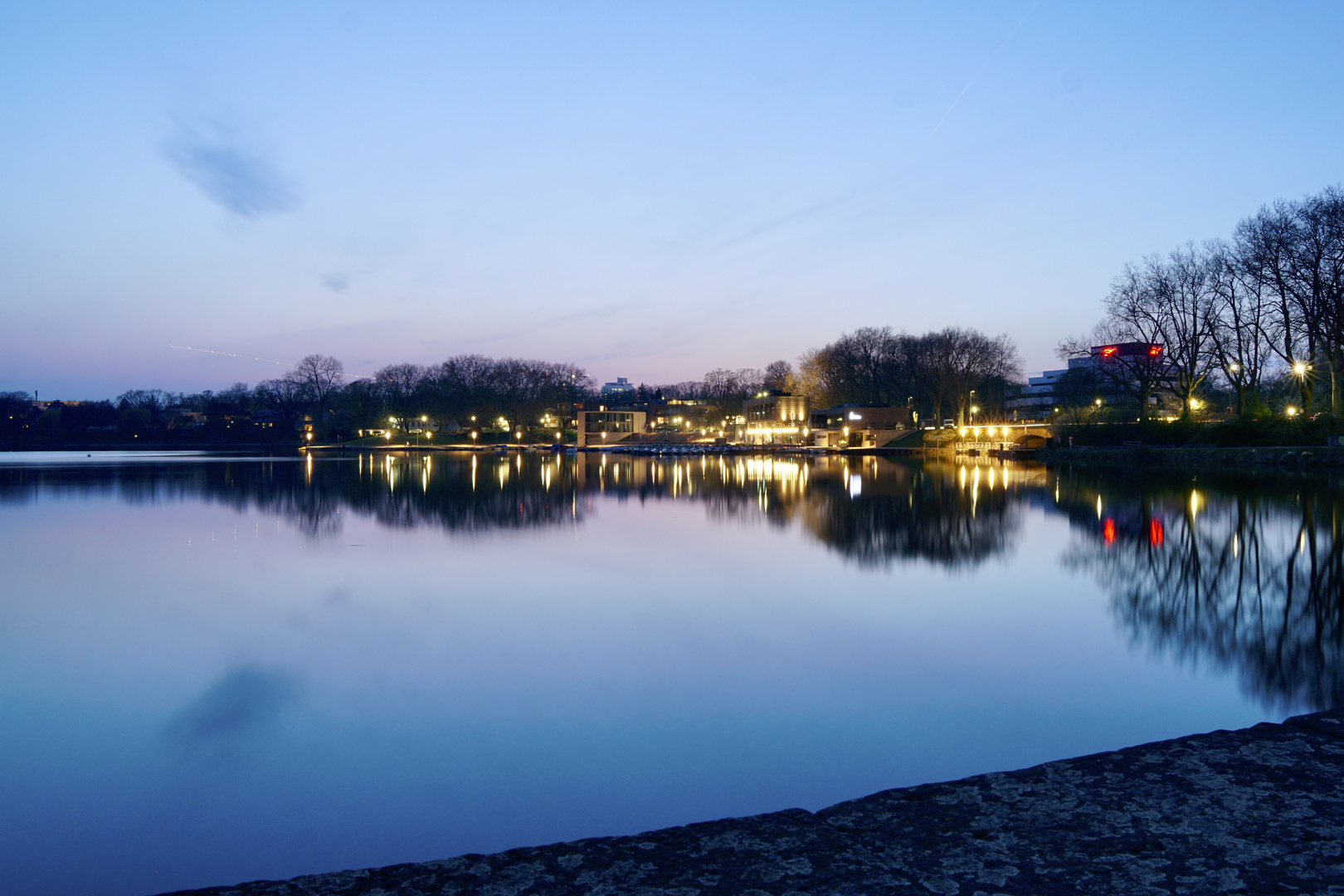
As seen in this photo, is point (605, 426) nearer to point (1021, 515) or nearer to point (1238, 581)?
point (1021, 515)

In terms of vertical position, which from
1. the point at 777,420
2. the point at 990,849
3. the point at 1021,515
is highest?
the point at 777,420

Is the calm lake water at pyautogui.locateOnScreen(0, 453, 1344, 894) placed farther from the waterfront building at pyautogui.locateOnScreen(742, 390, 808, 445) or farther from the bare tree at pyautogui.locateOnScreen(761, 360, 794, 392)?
the bare tree at pyautogui.locateOnScreen(761, 360, 794, 392)

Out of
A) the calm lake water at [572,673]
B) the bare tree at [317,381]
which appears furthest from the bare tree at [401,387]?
the calm lake water at [572,673]

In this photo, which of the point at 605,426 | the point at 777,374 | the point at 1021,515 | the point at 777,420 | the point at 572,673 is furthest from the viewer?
the point at 777,374

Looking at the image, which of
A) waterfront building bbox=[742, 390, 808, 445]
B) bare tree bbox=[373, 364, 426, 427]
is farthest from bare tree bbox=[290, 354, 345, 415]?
waterfront building bbox=[742, 390, 808, 445]

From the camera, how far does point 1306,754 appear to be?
13.2ft

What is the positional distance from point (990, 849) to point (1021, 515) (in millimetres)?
19484

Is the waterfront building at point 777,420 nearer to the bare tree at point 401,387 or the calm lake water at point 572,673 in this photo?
the bare tree at point 401,387

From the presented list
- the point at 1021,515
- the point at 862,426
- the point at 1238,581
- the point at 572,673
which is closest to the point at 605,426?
the point at 862,426

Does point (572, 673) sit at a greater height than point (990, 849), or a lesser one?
lesser

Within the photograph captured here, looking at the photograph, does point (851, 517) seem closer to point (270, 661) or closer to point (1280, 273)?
point (270, 661)

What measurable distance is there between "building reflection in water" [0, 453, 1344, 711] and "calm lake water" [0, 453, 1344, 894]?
0.12 meters

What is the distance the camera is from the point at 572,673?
26.0 feet

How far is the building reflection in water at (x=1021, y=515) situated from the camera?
8.62 m
